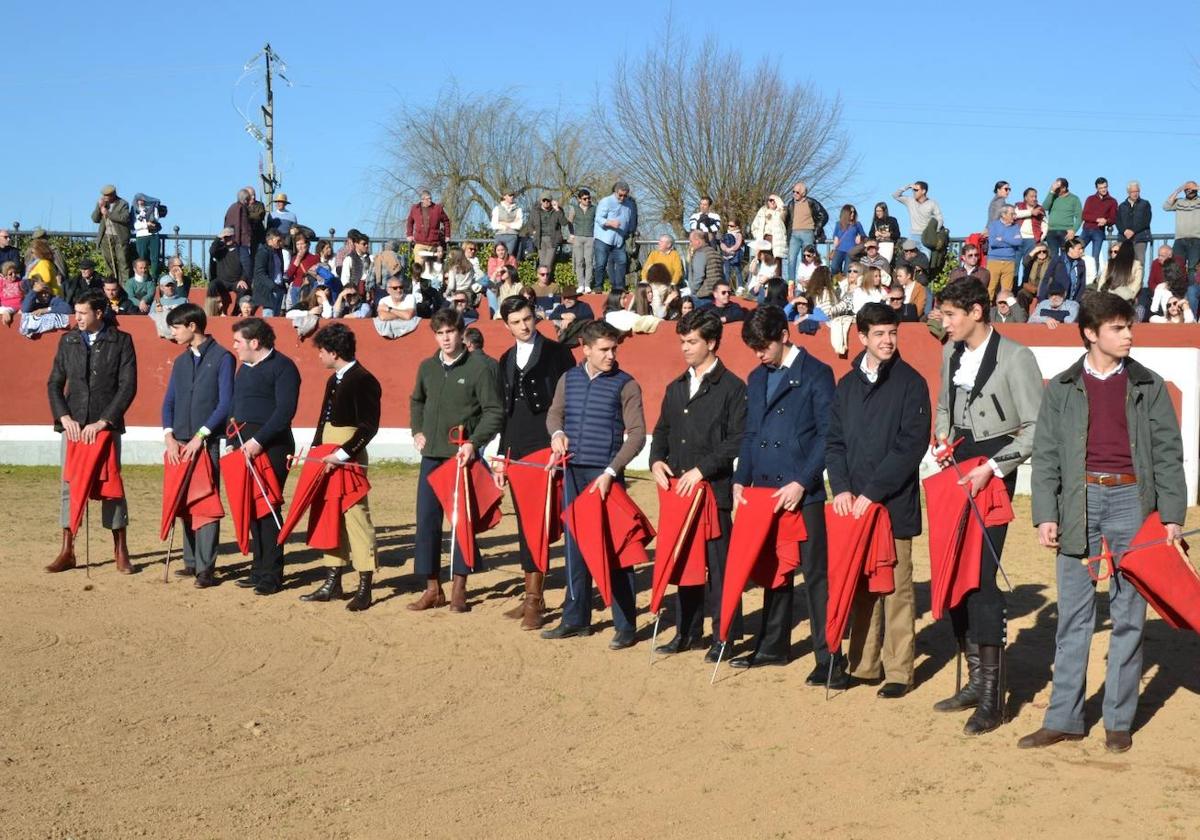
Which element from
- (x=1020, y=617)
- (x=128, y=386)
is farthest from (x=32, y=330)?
(x=1020, y=617)

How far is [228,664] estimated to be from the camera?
27.2 ft

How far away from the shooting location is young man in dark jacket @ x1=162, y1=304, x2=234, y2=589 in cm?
1039

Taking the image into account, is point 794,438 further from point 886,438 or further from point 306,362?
point 306,362

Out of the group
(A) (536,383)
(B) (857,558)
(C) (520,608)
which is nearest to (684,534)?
(B) (857,558)

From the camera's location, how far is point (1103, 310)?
20.2 ft

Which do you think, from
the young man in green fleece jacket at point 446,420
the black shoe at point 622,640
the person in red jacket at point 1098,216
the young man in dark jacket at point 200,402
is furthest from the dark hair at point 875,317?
the person in red jacket at point 1098,216

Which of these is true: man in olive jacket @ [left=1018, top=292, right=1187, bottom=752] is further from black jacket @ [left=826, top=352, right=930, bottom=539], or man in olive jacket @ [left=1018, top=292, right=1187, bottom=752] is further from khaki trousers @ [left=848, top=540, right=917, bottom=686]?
khaki trousers @ [left=848, top=540, right=917, bottom=686]

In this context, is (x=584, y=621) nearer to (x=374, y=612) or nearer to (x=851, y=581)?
(x=374, y=612)

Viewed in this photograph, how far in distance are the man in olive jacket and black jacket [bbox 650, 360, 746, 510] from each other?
2070 millimetres

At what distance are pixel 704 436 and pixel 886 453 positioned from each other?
4.42ft

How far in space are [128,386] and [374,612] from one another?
9.13 ft

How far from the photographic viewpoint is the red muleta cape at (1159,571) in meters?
6.16

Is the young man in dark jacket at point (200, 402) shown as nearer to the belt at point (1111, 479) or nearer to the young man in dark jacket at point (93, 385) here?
the young man in dark jacket at point (93, 385)

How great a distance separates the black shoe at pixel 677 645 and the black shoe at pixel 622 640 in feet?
0.63
